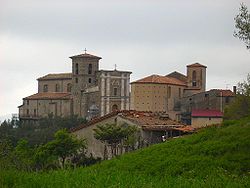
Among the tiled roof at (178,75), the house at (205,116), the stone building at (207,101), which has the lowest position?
the house at (205,116)

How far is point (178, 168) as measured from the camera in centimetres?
1373

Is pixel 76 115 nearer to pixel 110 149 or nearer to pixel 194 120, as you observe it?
pixel 194 120

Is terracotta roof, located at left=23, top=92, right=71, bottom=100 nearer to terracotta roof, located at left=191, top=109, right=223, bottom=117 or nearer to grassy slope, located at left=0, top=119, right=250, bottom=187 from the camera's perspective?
terracotta roof, located at left=191, top=109, right=223, bottom=117

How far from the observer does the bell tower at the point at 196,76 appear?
79812mm

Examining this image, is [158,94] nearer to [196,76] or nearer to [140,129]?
[196,76]

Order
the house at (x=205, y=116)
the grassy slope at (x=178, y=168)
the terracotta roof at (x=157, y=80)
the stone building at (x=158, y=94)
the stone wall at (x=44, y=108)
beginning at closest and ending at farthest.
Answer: the grassy slope at (x=178, y=168)
the house at (x=205, y=116)
the stone building at (x=158, y=94)
the terracotta roof at (x=157, y=80)
the stone wall at (x=44, y=108)

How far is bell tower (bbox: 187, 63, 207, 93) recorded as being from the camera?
79.8 m

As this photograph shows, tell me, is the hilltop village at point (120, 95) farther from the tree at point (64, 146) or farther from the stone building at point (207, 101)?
the tree at point (64, 146)

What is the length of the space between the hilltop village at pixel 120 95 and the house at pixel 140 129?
3494 cm

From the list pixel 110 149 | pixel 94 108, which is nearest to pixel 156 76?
pixel 94 108

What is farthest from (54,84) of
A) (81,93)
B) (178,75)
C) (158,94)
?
(158,94)

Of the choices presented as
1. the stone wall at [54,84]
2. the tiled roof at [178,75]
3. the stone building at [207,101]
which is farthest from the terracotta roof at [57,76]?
the stone building at [207,101]

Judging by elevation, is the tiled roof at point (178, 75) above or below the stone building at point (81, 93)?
above

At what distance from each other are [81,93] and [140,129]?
56.1 metres
